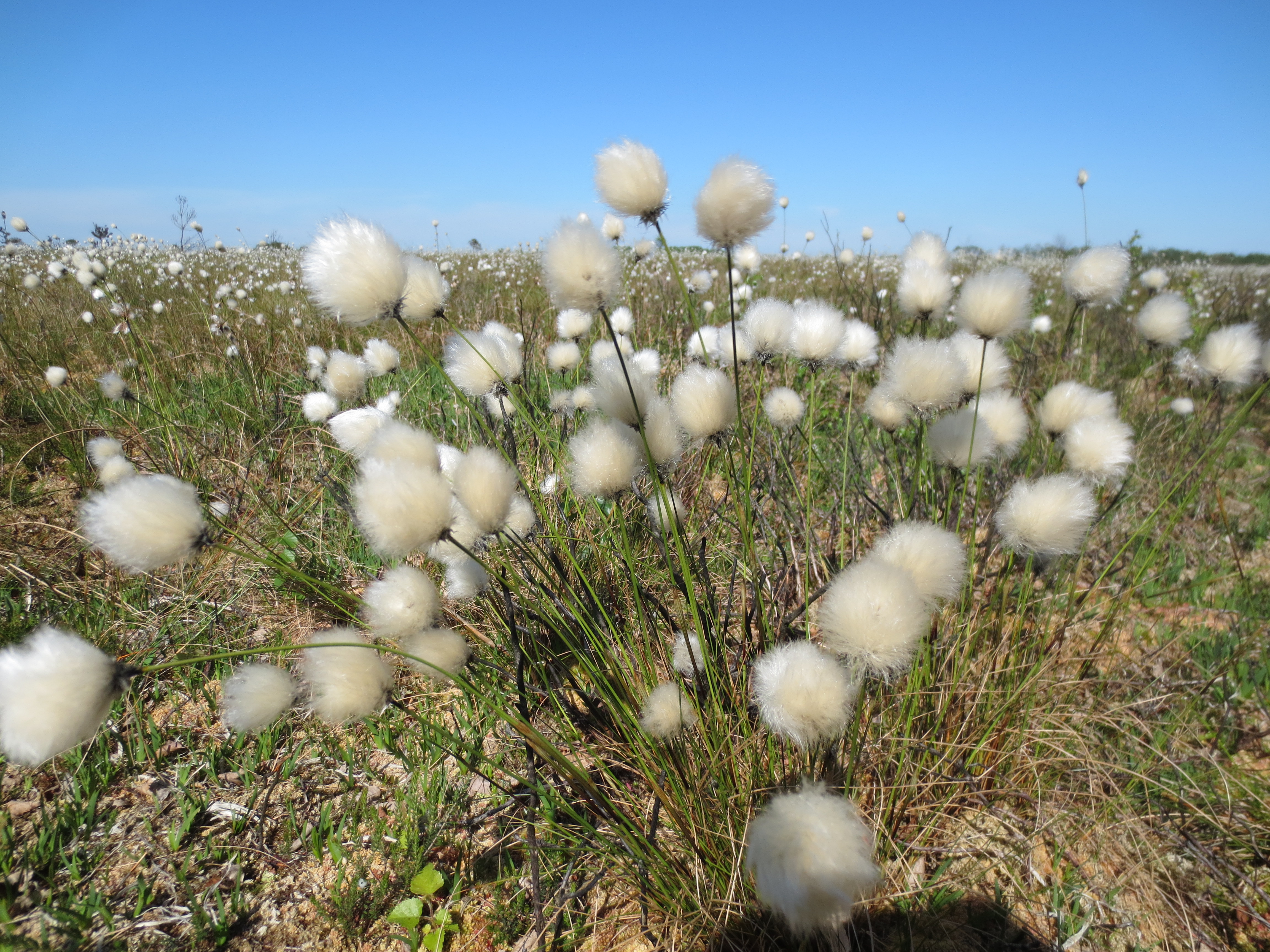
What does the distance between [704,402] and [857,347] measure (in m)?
0.87

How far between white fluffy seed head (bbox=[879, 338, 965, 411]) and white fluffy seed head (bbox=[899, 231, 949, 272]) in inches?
30.1

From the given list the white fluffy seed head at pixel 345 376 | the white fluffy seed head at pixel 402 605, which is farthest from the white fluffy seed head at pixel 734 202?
the white fluffy seed head at pixel 345 376

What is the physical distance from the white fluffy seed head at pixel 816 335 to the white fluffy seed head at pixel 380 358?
1.65 metres

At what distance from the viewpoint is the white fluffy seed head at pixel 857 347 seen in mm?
1956

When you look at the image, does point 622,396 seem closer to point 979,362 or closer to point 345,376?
point 979,362

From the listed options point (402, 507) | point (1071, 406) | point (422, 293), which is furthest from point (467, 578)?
point (1071, 406)

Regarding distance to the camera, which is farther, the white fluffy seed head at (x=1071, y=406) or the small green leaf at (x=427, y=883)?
the white fluffy seed head at (x=1071, y=406)

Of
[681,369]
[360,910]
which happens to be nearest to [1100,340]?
[681,369]

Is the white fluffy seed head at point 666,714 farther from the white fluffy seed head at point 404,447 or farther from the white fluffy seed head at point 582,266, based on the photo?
the white fluffy seed head at point 582,266

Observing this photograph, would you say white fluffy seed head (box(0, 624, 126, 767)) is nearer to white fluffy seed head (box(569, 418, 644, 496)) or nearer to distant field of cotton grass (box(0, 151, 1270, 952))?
distant field of cotton grass (box(0, 151, 1270, 952))

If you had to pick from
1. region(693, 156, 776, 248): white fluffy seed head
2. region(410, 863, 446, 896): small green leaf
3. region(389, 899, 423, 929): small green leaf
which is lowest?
region(389, 899, 423, 929): small green leaf

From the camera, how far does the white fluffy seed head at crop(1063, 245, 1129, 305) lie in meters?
1.89

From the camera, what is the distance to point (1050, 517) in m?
1.32

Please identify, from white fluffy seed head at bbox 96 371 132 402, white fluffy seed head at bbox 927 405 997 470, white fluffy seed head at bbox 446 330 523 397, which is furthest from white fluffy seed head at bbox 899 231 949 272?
white fluffy seed head at bbox 96 371 132 402
